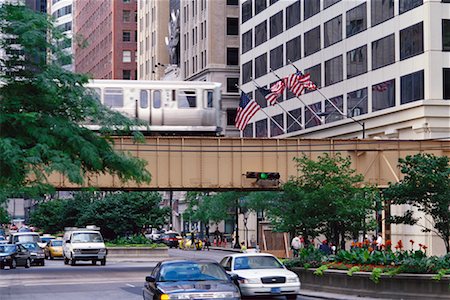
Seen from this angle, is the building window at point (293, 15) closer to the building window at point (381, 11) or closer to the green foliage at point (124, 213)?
the building window at point (381, 11)

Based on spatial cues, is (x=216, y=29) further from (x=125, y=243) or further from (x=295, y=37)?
(x=125, y=243)

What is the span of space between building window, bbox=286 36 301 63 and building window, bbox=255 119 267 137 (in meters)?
8.31

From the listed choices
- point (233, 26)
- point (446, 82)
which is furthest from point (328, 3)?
point (233, 26)

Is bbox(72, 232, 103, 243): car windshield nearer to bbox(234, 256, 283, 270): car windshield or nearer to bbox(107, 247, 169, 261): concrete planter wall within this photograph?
bbox(107, 247, 169, 261): concrete planter wall

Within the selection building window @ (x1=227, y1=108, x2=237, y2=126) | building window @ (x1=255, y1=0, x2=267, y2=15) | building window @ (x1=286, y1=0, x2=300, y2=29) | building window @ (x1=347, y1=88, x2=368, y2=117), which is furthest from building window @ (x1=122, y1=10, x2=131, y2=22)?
building window @ (x1=347, y1=88, x2=368, y2=117)

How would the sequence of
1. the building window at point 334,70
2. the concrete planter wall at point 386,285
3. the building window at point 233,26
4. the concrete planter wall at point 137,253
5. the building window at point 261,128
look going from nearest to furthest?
the concrete planter wall at point 386,285 < the concrete planter wall at point 137,253 < the building window at point 334,70 < the building window at point 261,128 < the building window at point 233,26

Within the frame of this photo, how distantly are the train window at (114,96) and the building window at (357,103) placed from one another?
894 inches

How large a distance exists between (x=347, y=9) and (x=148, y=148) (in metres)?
26.2

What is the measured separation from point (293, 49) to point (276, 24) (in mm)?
5236

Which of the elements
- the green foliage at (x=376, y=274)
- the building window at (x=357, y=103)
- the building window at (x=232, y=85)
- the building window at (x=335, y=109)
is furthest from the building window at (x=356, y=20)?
the green foliage at (x=376, y=274)

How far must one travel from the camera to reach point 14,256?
56.2 meters

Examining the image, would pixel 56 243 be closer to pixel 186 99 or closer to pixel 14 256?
pixel 14 256

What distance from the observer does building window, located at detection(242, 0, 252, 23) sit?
94375 millimetres

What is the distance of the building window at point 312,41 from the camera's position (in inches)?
3061
